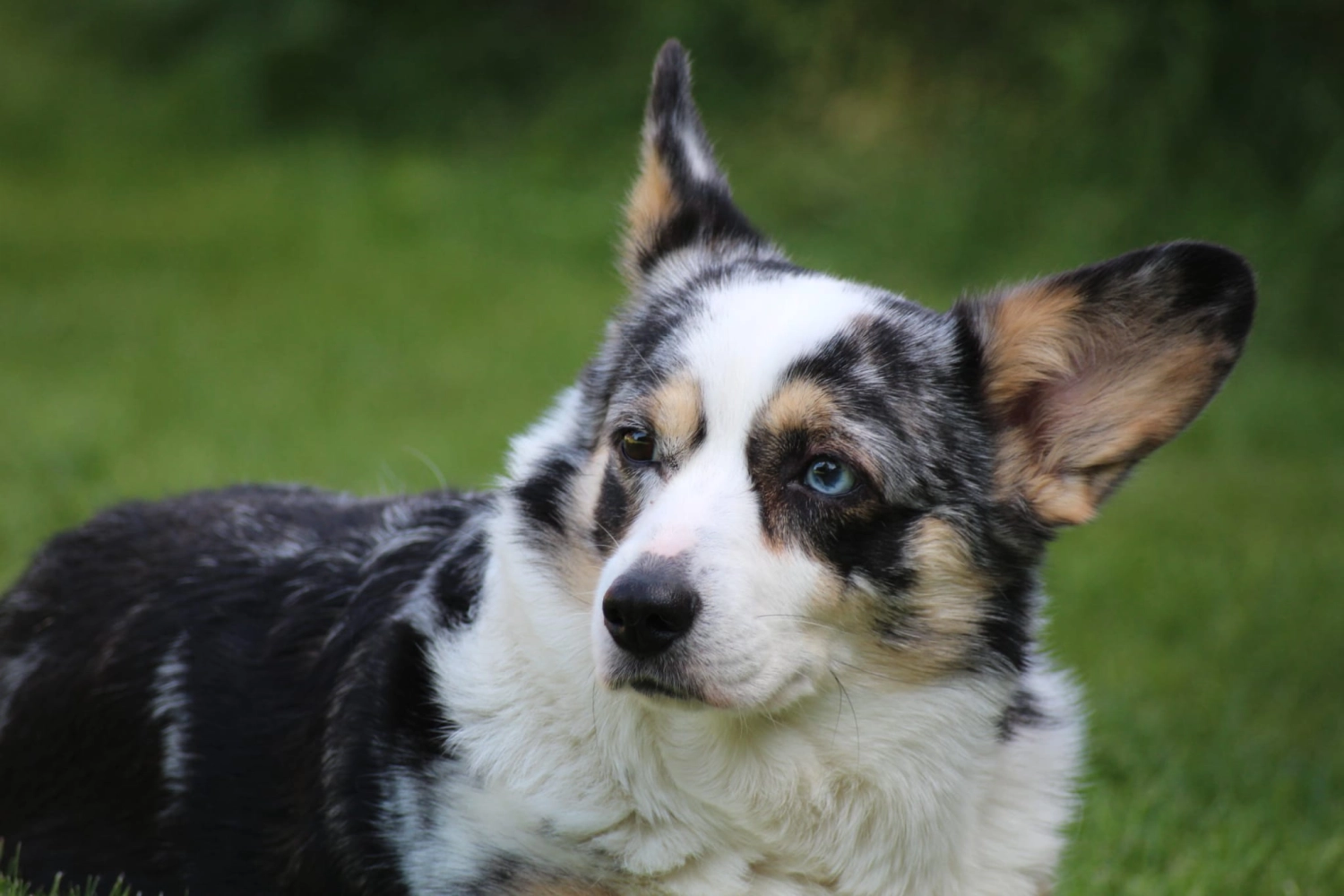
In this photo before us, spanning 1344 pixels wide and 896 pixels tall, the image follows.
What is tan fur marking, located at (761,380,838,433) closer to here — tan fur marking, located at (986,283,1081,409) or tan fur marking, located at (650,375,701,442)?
tan fur marking, located at (650,375,701,442)

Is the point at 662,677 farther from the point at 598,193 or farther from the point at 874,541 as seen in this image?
the point at 598,193

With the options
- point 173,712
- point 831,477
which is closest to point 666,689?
point 831,477

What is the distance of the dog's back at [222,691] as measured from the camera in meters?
3.51

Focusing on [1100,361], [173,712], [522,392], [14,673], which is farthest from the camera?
[522,392]

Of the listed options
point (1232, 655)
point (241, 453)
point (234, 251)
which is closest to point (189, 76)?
point (234, 251)

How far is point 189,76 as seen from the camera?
54.7 ft

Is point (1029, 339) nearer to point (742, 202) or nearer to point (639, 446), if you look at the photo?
point (639, 446)

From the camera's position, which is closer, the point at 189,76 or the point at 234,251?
the point at 234,251

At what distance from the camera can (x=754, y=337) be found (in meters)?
3.42

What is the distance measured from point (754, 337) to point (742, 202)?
453 inches

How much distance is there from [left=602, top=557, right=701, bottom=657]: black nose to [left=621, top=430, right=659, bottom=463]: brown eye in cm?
47

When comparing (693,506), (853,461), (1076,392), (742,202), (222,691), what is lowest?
(222,691)

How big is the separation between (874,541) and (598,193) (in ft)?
39.3

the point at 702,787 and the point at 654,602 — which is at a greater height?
the point at 654,602
